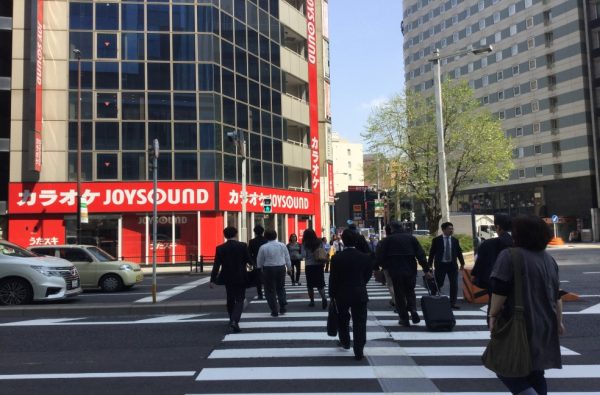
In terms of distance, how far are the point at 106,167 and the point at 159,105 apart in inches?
178

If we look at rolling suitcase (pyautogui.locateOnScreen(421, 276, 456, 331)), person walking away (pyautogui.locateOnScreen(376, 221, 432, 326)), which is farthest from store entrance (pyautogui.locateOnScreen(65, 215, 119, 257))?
rolling suitcase (pyautogui.locateOnScreen(421, 276, 456, 331))

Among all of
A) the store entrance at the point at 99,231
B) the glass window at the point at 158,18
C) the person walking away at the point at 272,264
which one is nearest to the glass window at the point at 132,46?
the glass window at the point at 158,18

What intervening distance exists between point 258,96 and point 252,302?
2354 centimetres

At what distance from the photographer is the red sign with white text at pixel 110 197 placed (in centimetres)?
2928

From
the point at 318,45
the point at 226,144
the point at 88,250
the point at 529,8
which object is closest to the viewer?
the point at 88,250

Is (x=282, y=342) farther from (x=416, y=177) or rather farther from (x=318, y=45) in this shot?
(x=318, y=45)

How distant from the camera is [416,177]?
37156 mm

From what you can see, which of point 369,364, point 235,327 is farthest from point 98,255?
Result: point 369,364

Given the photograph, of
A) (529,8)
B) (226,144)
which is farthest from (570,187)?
(226,144)

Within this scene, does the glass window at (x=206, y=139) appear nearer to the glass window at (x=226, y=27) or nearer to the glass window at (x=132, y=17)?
the glass window at (x=226, y=27)

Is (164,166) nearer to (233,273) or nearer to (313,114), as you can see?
(313,114)

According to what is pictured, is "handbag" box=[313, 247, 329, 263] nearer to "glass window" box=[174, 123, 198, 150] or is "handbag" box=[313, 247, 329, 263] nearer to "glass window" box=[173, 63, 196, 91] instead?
"glass window" box=[174, 123, 198, 150]

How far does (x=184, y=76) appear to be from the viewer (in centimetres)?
3116

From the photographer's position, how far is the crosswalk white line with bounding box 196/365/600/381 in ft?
19.9
